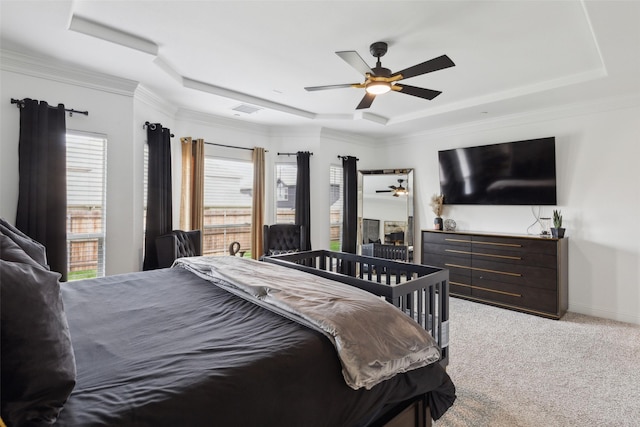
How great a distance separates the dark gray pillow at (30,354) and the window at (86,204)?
2.63 meters

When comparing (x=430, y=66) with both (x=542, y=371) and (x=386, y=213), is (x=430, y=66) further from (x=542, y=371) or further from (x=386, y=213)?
(x=386, y=213)

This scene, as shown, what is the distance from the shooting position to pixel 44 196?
2838 millimetres

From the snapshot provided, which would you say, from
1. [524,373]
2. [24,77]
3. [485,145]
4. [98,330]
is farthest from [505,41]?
[24,77]

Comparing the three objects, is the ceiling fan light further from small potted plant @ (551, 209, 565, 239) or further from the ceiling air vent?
small potted plant @ (551, 209, 565, 239)

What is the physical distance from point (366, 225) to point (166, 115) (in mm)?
3656

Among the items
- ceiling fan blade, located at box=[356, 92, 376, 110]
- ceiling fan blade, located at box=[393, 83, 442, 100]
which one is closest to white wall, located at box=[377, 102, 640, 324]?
ceiling fan blade, located at box=[393, 83, 442, 100]

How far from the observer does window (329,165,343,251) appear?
223 inches

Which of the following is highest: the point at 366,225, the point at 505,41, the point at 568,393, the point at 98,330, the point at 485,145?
the point at 505,41

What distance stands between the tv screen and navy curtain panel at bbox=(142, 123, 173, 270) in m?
4.08

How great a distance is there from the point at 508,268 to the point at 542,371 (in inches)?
67.4

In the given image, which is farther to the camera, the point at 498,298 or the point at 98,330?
the point at 498,298

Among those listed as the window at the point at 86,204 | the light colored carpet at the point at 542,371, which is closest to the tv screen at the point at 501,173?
the light colored carpet at the point at 542,371

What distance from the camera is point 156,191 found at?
12.3 ft

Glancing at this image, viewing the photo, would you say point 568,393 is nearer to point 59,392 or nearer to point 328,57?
point 59,392
